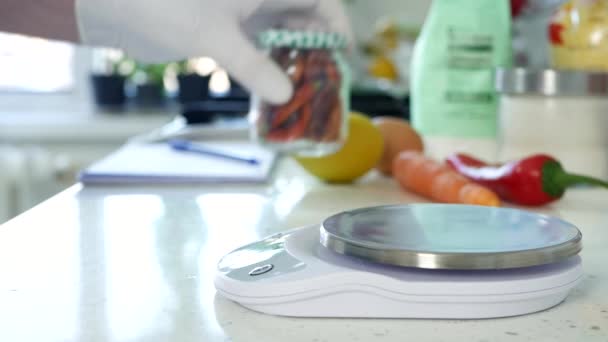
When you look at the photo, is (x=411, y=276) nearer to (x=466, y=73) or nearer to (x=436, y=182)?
(x=436, y=182)

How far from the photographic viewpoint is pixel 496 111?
1082 millimetres

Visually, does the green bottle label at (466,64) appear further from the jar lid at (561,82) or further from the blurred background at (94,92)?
the blurred background at (94,92)

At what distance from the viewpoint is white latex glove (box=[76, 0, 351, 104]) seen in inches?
32.3

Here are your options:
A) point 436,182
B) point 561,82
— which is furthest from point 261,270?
point 561,82

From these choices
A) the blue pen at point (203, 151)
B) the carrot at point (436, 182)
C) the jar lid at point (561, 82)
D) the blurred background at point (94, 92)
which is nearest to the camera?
the carrot at point (436, 182)

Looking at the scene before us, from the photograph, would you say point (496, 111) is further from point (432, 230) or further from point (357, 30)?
point (357, 30)

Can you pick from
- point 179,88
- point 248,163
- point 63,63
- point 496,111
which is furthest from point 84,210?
point 63,63

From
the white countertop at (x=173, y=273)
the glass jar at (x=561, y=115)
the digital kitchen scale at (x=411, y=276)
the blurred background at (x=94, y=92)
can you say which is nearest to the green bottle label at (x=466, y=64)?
the glass jar at (x=561, y=115)

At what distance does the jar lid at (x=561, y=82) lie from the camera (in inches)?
35.5

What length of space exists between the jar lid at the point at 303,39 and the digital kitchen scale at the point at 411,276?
0.40 metres

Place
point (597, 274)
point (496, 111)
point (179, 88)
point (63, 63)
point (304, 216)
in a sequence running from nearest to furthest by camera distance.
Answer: point (597, 274), point (304, 216), point (496, 111), point (179, 88), point (63, 63)

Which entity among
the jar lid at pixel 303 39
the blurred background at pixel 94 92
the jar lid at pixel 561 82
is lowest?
the blurred background at pixel 94 92

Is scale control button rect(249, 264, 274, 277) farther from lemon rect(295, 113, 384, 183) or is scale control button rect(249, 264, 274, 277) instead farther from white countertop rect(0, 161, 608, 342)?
lemon rect(295, 113, 384, 183)

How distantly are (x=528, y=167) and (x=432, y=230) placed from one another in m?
0.34
